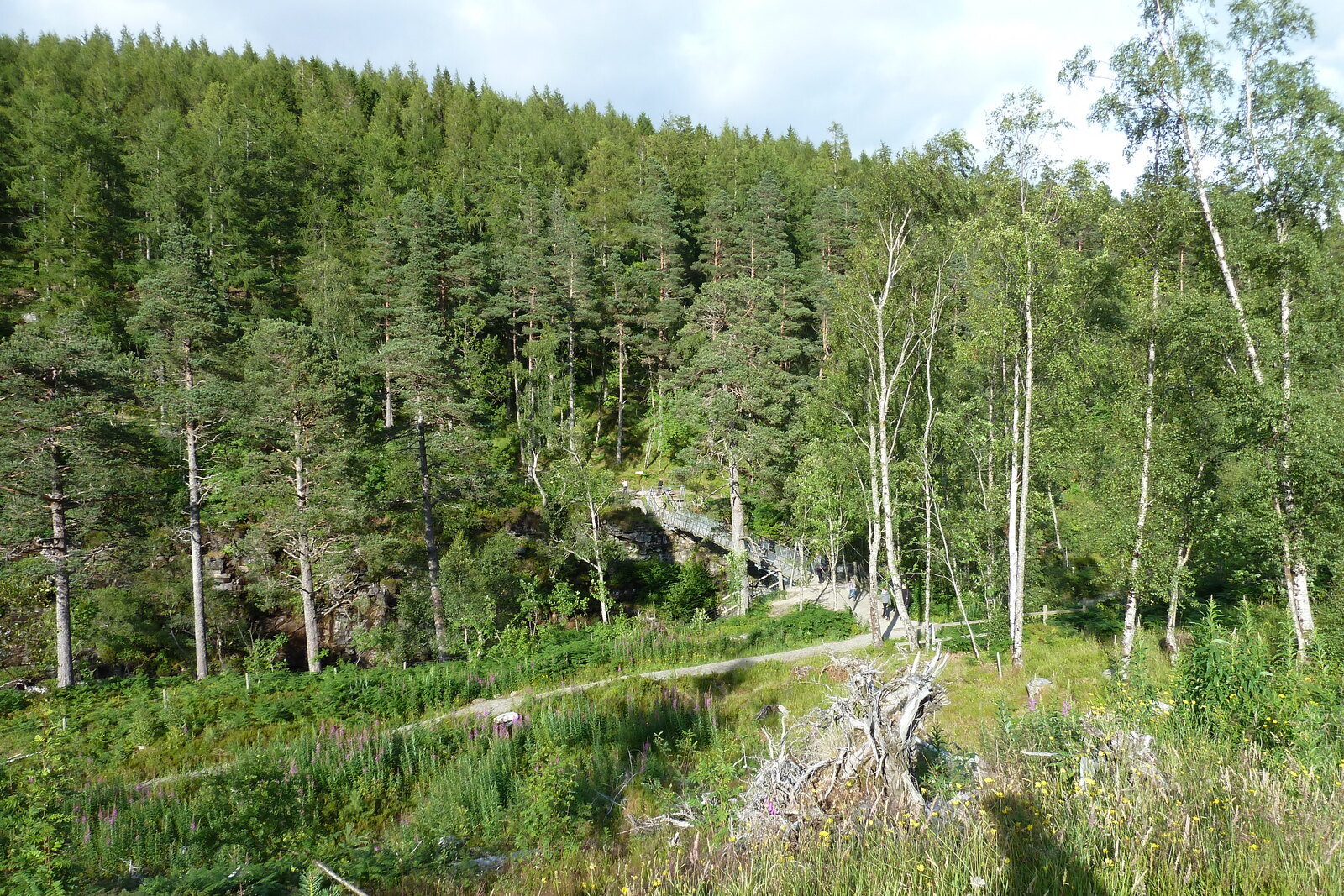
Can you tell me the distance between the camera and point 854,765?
5094mm

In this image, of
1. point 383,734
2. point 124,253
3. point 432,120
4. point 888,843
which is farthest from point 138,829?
point 432,120

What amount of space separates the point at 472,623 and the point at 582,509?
6.91 m

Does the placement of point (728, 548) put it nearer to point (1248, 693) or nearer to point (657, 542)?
point (657, 542)

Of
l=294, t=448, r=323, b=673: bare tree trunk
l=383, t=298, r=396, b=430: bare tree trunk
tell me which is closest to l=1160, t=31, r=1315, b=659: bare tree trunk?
l=294, t=448, r=323, b=673: bare tree trunk

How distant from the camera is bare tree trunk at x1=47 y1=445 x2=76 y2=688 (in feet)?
48.3

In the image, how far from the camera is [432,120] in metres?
69.8

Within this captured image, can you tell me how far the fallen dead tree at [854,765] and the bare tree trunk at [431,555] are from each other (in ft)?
47.7

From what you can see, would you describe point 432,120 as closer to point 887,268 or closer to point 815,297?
point 815,297

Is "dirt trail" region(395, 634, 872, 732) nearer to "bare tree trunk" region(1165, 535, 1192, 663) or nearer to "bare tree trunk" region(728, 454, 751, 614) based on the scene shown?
"bare tree trunk" region(728, 454, 751, 614)

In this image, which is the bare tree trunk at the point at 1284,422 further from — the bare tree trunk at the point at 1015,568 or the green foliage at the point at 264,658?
the green foliage at the point at 264,658

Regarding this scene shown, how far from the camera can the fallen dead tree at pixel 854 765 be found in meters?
4.77

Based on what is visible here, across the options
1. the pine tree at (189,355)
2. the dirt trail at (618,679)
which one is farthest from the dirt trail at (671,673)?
the pine tree at (189,355)

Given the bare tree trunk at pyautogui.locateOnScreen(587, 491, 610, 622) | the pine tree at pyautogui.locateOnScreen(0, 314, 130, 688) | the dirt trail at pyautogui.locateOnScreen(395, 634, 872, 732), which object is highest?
the pine tree at pyautogui.locateOnScreen(0, 314, 130, 688)

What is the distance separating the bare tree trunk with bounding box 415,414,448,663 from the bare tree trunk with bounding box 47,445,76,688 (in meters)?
8.34
